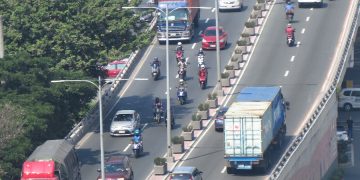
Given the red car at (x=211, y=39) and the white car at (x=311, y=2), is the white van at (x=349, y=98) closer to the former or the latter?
the white car at (x=311, y=2)

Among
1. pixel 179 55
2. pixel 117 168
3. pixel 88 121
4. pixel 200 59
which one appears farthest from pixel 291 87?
pixel 117 168

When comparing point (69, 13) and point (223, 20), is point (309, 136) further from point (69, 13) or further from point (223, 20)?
point (223, 20)

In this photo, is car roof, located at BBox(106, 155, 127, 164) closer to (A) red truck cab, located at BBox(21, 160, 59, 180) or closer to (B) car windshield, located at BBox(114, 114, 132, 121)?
(A) red truck cab, located at BBox(21, 160, 59, 180)

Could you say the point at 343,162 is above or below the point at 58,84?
below

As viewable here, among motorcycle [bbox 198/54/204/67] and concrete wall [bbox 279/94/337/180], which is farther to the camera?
motorcycle [bbox 198/54/204/67]

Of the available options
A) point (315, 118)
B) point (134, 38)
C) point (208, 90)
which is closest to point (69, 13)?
point (134, 38)

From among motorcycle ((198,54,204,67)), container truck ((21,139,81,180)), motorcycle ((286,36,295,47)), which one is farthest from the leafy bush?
motorcycle ((286,36,295,47))
